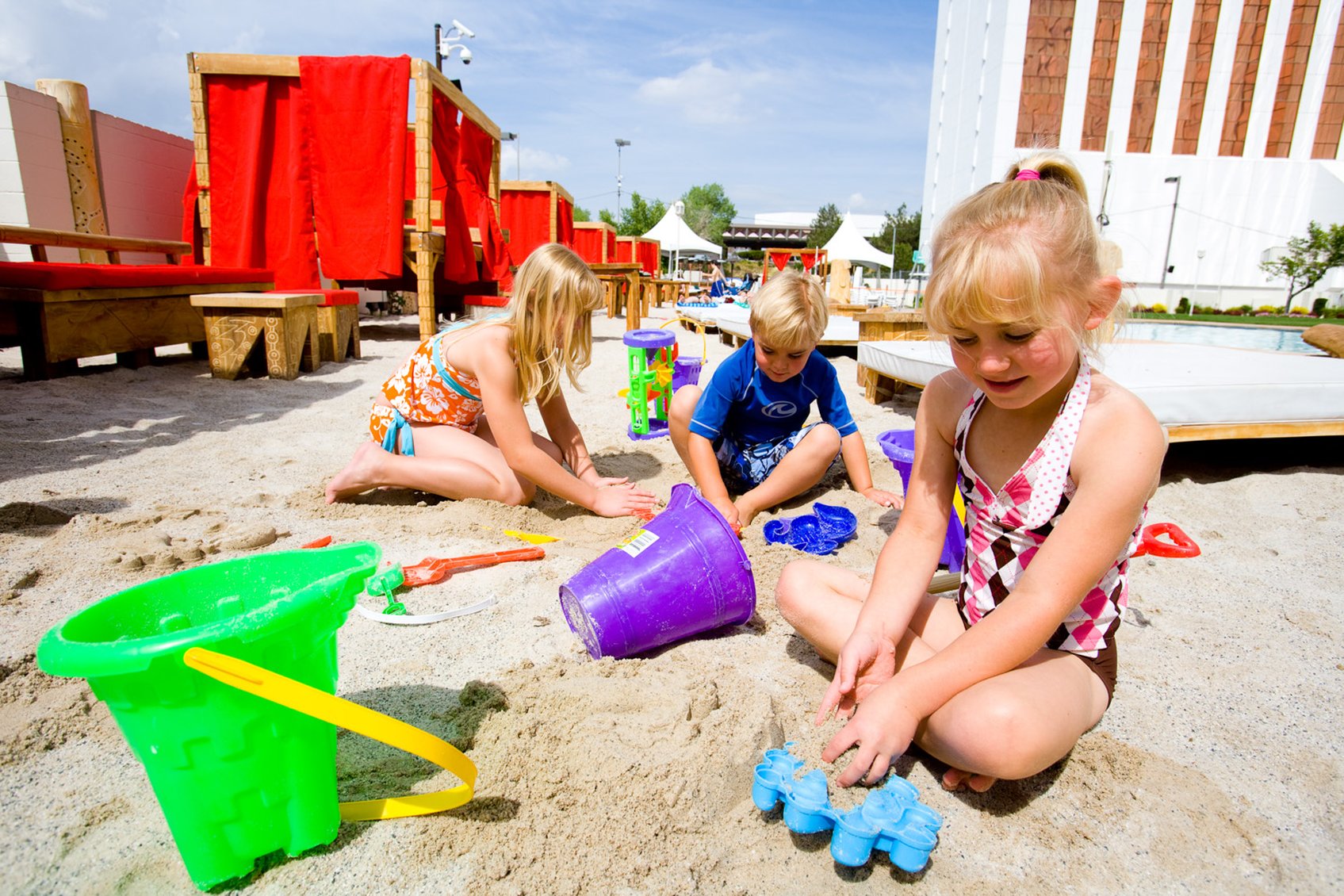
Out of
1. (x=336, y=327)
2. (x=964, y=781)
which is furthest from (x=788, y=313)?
(x=336, y=327)

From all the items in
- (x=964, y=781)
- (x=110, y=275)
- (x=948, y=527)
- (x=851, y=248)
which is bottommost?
(x=964, y=781)

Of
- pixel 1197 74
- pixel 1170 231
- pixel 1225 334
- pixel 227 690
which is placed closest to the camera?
pixel 227 690

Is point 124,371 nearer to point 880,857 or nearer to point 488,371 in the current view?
point 488,371

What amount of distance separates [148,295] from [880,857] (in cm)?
550

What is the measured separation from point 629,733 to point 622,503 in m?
1.26

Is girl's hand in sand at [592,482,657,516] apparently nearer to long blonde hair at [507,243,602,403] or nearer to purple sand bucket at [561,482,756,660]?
long blonde hair at [507,243,602,403]

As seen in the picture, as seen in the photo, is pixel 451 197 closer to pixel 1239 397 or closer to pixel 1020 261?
pixel 1239 397

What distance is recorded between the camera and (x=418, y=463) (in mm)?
2609

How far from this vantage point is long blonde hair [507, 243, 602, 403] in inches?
95.6

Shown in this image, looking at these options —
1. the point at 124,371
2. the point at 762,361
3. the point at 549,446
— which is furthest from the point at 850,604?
the point at 124,371

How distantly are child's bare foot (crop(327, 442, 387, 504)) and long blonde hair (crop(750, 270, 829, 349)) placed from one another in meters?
1.43

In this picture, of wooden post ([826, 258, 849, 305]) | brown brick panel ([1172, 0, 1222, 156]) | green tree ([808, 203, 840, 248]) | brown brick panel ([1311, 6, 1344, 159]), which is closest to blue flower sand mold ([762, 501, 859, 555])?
wooden post ([826, 258, 849, 305])

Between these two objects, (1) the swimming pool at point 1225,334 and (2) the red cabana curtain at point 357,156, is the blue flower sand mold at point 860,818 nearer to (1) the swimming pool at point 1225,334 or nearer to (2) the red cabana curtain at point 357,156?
(2) the red cabana curtain at point 357,156

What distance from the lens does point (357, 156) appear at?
20.3 ft
